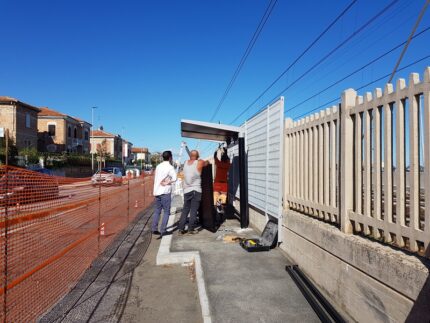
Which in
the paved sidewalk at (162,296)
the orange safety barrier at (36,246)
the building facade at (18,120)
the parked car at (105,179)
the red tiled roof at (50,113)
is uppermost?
the red tiled roof at (50,113)

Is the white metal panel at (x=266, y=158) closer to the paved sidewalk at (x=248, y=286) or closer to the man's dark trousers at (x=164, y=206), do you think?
the paved sidewalk at (x=248, y=286)

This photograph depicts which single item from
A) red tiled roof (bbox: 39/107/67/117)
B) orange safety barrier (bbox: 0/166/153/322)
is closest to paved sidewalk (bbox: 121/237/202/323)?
orange safety barrier (bbox: 0/166/153/322)

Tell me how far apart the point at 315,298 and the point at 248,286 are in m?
0.83

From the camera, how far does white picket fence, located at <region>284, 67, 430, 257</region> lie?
2.73 m

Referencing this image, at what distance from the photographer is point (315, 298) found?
3.79 m

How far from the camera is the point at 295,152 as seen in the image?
5590mm

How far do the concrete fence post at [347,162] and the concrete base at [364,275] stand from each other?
195 mm

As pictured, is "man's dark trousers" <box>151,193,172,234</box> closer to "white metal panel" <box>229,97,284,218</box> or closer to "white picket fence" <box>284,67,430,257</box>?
"white metal panel" <box>229,97,284,218</box>

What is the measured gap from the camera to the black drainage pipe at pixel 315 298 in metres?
3.38

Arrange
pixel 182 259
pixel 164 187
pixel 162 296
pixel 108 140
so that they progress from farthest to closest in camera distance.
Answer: pixel 108 140
pixel 164 187
pixel 182 259
pixel 162 296

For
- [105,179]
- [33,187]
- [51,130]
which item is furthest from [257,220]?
[51,130]

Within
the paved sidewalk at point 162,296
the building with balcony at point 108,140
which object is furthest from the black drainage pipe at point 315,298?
the building with balcony at point 108,140

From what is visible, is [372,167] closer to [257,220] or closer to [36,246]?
[257,220]

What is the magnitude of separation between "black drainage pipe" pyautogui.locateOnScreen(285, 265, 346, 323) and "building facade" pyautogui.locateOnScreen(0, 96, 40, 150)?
44.2 meters
